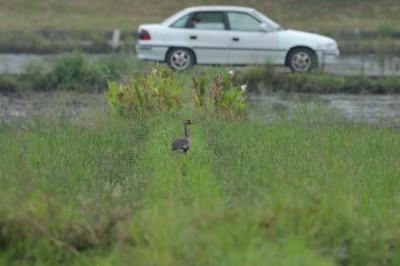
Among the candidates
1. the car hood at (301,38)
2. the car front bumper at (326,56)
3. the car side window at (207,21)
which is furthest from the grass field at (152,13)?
the car front bumper at (326,56)

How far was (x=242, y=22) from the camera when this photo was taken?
74.2 ft

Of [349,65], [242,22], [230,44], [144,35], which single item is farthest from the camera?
[349,65]

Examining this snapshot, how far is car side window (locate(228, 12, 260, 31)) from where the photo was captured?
22.4m

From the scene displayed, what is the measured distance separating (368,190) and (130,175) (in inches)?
86.5

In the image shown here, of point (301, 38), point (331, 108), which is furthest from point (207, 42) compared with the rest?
point (331, 108)

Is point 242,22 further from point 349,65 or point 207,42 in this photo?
point 349,65

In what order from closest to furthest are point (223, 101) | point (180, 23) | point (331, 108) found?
point (223, 101)
point (331, 108)
point (180, 23)

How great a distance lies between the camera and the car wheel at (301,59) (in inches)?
858

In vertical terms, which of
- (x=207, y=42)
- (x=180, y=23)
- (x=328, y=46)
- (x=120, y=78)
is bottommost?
(x=120, y=78)

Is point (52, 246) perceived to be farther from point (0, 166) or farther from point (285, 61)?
point (285, 61)

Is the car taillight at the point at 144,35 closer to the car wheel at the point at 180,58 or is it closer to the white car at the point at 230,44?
the white car at the point at 230,44

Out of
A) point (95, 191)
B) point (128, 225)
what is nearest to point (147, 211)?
point (128, 225)

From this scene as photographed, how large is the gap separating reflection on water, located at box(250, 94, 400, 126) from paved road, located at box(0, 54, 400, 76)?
191 cm

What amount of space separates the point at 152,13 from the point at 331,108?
56.3 feet
